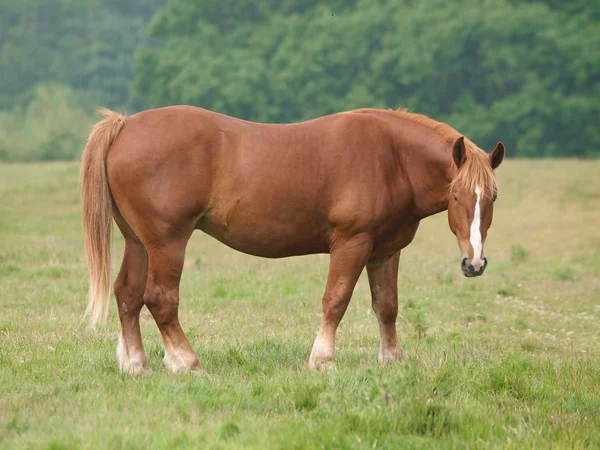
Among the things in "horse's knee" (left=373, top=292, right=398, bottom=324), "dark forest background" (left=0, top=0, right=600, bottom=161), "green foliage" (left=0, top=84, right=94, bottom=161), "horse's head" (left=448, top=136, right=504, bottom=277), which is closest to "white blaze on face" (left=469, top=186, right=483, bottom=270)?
"horse's head" (left=448, top=136, right=504, bottom=277)

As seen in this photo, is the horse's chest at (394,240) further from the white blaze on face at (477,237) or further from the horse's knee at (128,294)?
the horse's knee at (128,294)

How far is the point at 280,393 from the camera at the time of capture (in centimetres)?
644

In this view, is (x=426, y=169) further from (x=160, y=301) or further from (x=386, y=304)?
(x=160, y=301)

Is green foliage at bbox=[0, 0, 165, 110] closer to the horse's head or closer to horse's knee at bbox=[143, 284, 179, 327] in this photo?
horse's knee at bbox=[143, 284, 179, 327]

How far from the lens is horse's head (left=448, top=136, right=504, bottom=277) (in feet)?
23.9

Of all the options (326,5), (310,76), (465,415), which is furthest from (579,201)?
(326,5)

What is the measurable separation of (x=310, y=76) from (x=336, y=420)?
46502mm

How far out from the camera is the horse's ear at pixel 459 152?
7.43 m

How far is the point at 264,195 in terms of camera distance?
773 centimetres

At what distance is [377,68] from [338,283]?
43324 millimetres

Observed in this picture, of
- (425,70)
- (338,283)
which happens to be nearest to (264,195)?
(338,283)

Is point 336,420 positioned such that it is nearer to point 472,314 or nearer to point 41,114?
point 472,314

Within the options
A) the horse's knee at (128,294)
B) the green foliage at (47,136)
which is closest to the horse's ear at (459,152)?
the horse's knee at (128,294)

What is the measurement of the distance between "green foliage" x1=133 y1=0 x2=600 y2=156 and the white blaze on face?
4100 centimetres
